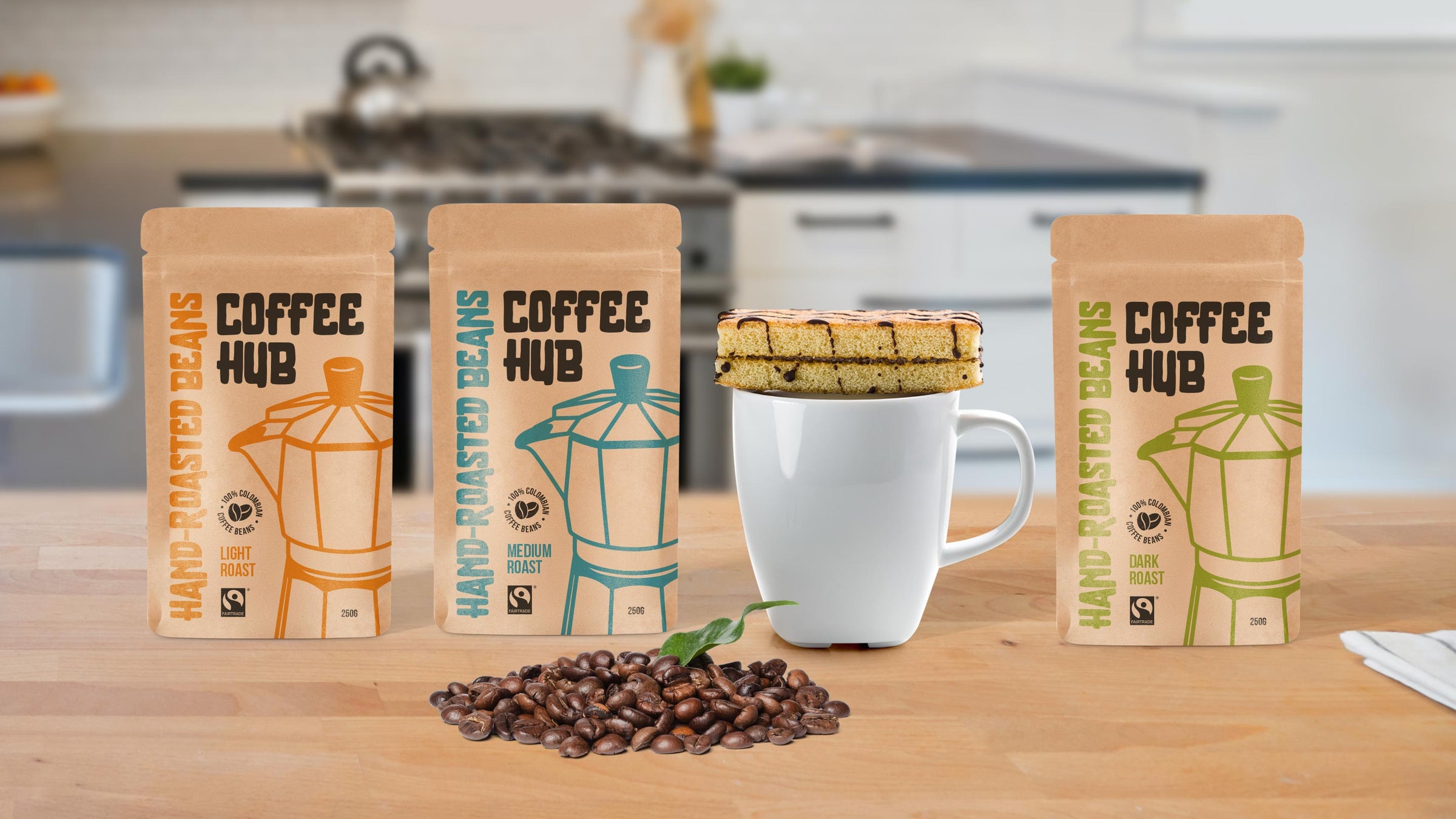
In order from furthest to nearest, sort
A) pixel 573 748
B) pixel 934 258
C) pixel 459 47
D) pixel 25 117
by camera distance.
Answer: pixel 459 47, pixel 25 117, pixel 934 258, pixel 573 748

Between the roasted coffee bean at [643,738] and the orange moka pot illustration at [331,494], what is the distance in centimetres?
22

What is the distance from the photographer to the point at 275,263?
0.68 m

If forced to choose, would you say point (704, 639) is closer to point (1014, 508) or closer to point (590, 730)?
point (590, 730)

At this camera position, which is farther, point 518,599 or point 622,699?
point 518,599

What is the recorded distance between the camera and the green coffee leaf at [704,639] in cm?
60

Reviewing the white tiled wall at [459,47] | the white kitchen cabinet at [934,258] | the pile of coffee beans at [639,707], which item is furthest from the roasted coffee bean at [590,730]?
the white tiled wall at [459,47]

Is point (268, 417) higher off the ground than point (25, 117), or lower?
lower

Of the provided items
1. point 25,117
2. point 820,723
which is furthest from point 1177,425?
point 25,117

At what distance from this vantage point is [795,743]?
55cm

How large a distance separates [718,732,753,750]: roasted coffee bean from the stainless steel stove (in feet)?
5.76

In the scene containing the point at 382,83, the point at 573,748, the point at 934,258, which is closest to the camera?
the point at 573,748

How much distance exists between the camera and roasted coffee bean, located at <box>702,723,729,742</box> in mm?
547

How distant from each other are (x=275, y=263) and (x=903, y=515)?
0.38 metres

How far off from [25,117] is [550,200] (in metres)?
1.46
